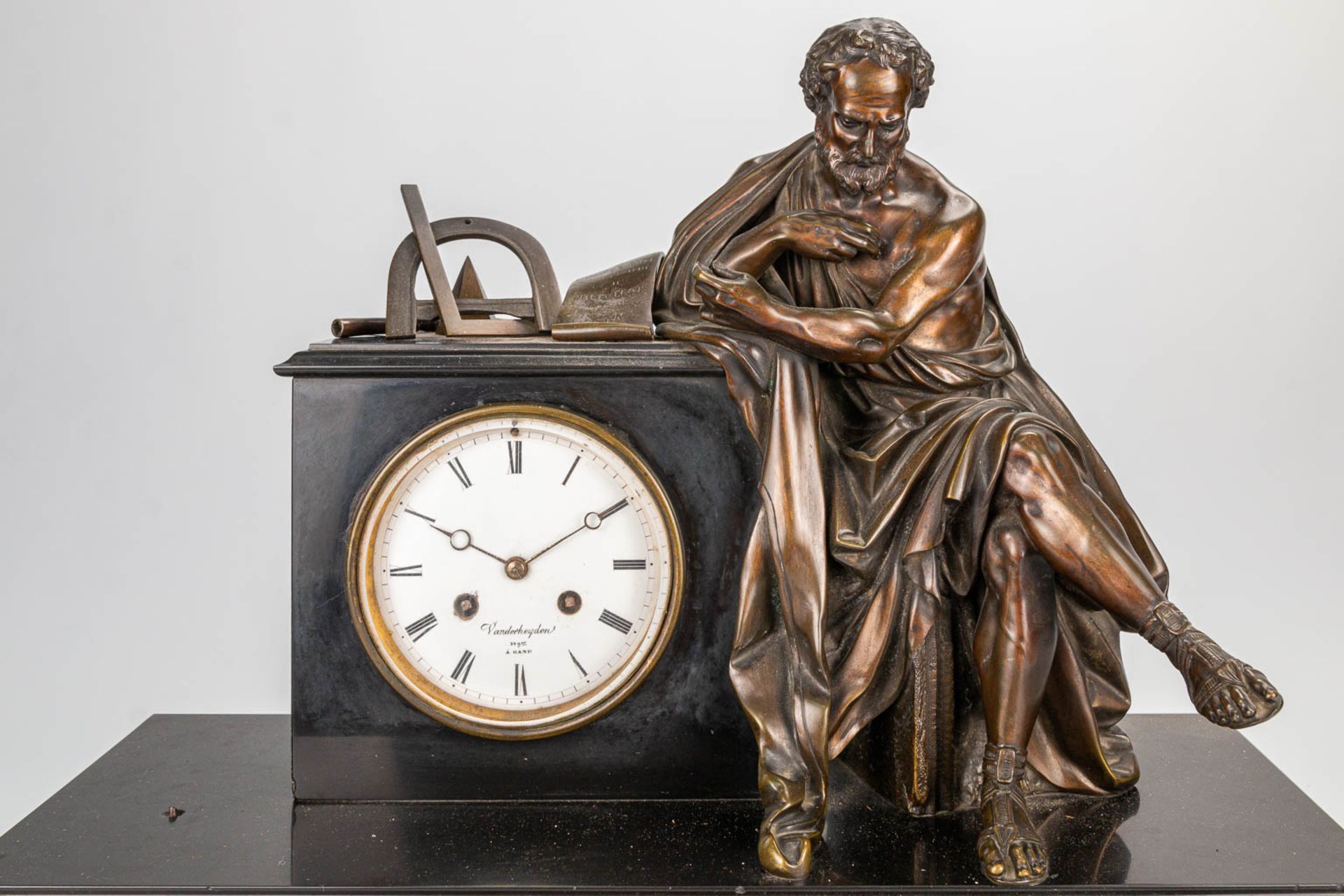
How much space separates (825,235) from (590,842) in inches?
54.2

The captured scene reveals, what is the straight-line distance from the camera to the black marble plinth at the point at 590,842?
11.3 ft

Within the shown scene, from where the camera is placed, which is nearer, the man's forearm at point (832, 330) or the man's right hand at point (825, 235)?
the man's forearm at point (832, 330)

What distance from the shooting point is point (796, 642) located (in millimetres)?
3658

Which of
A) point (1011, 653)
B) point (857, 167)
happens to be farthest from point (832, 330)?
point (1011, 653)

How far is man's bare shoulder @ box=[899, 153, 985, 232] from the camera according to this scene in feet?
12.5

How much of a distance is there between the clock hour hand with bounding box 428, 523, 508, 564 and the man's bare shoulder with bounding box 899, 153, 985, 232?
119cm

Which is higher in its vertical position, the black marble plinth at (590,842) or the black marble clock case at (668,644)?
the black marble clock case at (668,644)

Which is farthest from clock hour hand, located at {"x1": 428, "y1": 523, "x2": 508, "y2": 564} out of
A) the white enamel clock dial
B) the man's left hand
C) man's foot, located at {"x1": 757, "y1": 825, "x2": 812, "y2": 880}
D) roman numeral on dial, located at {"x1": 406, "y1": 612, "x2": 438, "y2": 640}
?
man's foot, located at {"x1": 757, "y1": 825, "x2": 812, "y2": 880}

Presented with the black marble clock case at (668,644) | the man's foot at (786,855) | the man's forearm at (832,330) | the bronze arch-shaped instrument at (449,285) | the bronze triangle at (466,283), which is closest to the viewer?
the man's foot at (786,855)

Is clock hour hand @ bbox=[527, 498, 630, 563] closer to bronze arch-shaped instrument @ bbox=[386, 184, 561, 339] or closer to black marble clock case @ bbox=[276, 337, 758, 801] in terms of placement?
black marble clock case @ bbox=[276, 337, 758, 801]

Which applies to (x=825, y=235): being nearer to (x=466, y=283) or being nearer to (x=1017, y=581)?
(x=1017, y=581)

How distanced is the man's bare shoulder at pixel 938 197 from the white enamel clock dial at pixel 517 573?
837 mm

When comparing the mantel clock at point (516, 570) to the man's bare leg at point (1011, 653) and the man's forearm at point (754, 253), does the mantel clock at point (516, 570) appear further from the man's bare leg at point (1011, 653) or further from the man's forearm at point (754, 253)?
the man's bare leg at point (1011, 653)

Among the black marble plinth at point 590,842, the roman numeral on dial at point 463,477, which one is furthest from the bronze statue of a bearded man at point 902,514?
the roman numeral on dial at point 463,477
